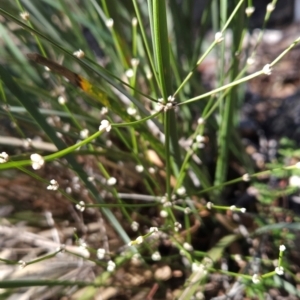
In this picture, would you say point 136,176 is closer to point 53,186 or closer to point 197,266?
point 197,266

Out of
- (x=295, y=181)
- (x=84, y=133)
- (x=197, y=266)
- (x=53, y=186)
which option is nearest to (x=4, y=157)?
(x=53, y=186)

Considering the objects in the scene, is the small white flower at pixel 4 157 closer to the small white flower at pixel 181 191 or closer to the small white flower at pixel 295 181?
the small white flower at pixel 181 191

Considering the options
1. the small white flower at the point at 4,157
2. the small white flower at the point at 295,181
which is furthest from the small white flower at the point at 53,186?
the small white flower at the point at 295,181

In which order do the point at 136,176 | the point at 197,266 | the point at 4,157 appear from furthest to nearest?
the point at 136,176 → the point at 197,266 → the point at 4,157

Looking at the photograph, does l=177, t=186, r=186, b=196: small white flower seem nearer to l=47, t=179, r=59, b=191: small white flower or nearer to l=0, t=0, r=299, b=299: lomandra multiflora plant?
l=0, t=0, r=299, b=299: lomandra multiflora plant

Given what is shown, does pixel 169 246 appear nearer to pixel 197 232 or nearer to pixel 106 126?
pixel 197 232

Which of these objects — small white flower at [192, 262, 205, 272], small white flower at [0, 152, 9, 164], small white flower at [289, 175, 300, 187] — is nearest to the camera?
small white flower at [0, 152, 9, 164]

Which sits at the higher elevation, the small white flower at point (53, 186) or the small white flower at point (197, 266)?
the small white flower at point (53, 186)

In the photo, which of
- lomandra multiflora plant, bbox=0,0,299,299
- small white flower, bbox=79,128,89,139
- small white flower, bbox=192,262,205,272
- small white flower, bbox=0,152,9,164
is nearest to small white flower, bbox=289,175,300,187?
lomandra multiflora plant, bbox=0,0,299,299

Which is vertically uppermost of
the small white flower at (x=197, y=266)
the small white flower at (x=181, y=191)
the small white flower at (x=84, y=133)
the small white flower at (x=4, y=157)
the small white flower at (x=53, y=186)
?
the small white flower at (x=84, y=133)

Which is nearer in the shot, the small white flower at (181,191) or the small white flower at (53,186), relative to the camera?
the small white flower at (53,186)


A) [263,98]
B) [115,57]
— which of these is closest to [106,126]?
[115,57]
